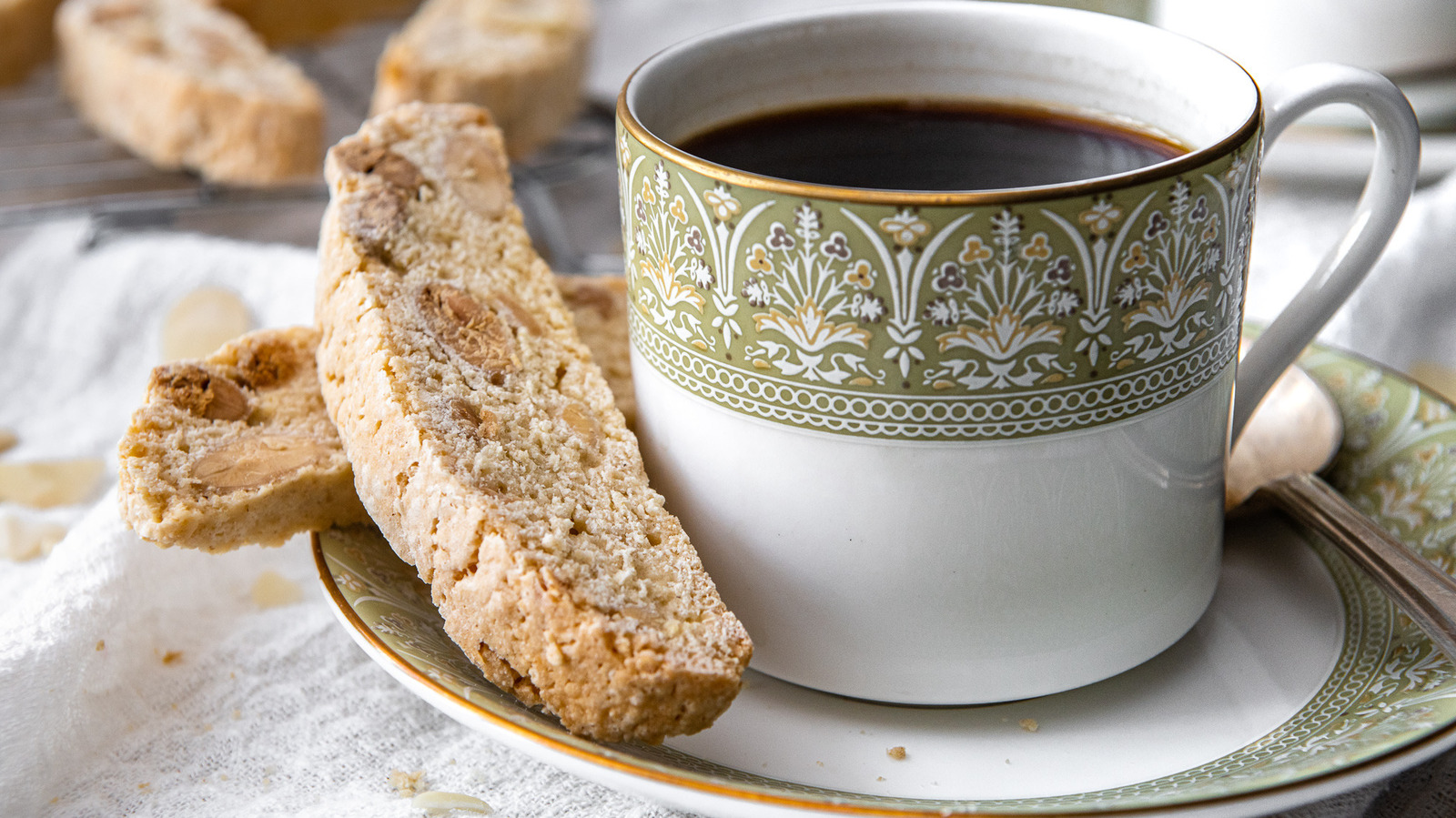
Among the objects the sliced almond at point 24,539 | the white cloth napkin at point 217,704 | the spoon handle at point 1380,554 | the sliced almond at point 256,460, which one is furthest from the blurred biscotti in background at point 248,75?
the spoon handle at point 1380,554

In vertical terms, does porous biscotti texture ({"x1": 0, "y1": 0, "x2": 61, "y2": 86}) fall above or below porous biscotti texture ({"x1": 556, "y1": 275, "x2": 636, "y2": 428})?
below

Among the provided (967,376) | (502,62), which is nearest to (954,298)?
(967,376)

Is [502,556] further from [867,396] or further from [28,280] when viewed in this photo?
[28,280]

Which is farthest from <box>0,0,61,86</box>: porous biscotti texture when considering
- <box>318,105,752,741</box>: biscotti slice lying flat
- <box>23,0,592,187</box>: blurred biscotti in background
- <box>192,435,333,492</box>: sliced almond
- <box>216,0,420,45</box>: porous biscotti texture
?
<box>192,435,333,492</box>: sliced almond

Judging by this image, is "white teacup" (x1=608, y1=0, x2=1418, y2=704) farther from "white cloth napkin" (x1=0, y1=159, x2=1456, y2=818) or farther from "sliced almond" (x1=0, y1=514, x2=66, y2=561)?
"sliced almond" (x1=0, y1=514, x2=66, y2=561)

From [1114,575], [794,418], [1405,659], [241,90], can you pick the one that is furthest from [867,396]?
[241,90]

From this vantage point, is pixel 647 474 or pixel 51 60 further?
pixel 51 60
